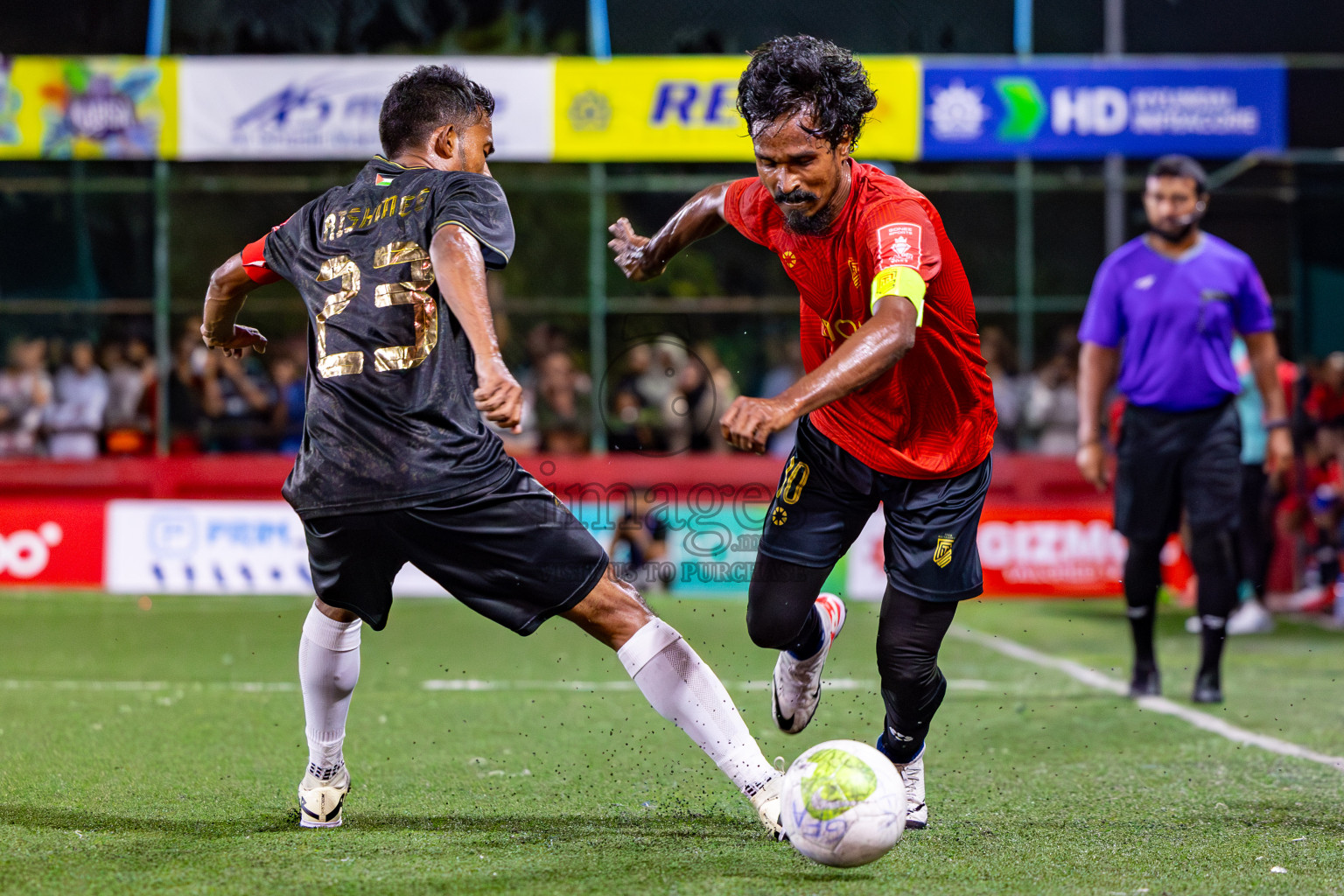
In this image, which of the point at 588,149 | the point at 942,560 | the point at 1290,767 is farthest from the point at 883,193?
the point at 588,149

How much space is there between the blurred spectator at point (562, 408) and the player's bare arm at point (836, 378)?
10945mm

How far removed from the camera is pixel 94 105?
1559 cm

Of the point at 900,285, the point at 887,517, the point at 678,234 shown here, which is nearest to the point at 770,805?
the point at 887,517

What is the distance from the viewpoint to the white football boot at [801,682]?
4.66m

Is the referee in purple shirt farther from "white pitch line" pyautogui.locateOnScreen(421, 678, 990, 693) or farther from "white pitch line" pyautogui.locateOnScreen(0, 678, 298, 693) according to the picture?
"white pitch line" pyautogui.locateOnScreen(0, 678, 298, 693)

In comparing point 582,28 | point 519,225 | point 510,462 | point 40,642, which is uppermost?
point 582,28

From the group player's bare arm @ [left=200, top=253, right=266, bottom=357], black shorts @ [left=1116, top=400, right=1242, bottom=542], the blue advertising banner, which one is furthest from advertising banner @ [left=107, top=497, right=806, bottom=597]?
player's bare arm @ [left=200, top=253, right=266, bottom=357]

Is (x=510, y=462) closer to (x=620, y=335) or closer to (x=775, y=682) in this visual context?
(x=775, y=682)

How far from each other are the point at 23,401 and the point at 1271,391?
40.4 ft

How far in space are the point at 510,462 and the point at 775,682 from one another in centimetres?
135

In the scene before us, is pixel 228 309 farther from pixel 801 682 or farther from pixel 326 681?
pixel 801 682

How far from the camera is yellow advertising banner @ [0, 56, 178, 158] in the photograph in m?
15.6

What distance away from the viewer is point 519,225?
17000mm

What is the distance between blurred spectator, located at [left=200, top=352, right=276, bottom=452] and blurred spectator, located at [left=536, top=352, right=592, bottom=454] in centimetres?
264
